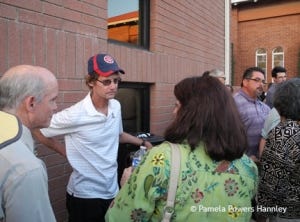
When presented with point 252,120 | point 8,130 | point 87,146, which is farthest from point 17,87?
point 252,120

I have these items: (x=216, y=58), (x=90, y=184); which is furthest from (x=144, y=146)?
(x=216, y=58)

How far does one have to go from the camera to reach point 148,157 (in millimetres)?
1819

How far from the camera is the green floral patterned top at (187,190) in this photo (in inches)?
69.7

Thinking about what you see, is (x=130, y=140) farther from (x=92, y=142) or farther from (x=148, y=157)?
(x=148, y=157)

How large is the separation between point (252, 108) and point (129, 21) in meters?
1.81

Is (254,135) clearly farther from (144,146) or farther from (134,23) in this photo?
(134,23)

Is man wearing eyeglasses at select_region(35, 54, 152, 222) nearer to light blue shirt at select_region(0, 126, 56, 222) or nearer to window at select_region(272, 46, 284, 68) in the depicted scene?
light blue shirt at select_region(0, 126, 56, 222)

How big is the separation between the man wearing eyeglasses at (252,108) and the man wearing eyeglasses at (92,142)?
166cm

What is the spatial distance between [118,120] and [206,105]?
4.16ft

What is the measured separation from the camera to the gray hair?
167 cm

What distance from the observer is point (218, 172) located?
6.07 ft

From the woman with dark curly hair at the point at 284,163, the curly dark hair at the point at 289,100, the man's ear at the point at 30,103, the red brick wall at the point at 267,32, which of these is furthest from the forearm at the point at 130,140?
the red brick wall at the point at 267,32

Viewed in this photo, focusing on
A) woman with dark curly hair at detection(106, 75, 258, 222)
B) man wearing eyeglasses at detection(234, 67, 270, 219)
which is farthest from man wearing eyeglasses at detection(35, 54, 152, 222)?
man wearing eyeglasses at detection(234, 67, 270, 219)

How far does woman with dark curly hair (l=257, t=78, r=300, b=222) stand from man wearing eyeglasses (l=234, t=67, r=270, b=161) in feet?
3.06
